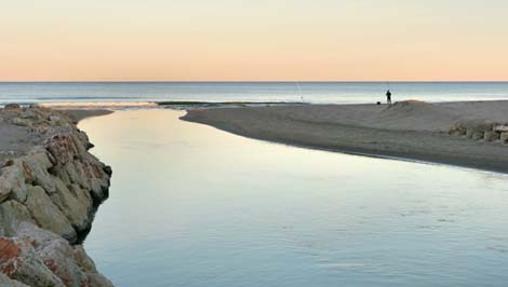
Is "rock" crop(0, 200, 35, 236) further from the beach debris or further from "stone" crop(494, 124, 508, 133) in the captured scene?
"stone" crop(494, 124, 508, 133)

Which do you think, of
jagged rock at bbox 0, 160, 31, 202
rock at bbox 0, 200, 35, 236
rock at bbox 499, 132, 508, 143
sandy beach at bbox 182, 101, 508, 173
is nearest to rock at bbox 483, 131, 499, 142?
sandy beach at bbox 182, 101, 508, 173

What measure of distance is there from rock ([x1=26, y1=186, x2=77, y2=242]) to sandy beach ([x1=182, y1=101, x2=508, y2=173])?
1692cm

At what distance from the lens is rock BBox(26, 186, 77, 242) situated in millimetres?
12827

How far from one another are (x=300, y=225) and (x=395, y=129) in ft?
85.7

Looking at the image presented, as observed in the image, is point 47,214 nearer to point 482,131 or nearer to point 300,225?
point 300,225

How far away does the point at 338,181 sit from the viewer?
2269cm

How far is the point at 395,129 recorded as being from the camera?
40625 mm

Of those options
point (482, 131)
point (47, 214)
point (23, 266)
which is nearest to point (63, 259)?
point (23, 266)

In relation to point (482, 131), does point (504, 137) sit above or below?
below

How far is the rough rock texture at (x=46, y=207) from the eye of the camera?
720 cm

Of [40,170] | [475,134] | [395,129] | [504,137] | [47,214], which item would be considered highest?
[395,129]

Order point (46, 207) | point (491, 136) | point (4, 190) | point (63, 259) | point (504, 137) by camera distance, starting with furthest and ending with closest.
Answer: point (491, 136)
point (504, 137)
point (46, 207)
point (4, 190)
point (63, 259)

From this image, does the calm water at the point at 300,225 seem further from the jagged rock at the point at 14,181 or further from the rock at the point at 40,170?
the jagged rock at the point at 14,181

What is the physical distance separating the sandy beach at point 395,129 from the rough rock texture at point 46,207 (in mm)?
14961
